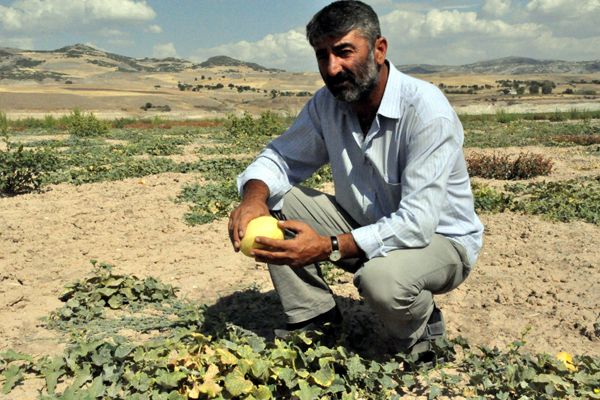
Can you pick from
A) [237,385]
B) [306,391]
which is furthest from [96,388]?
[306,391]

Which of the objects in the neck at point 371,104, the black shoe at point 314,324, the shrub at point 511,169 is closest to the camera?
the neck at point 371,104

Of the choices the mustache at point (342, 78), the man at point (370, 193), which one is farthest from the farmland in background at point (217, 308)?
the mustache at point (342, 78)

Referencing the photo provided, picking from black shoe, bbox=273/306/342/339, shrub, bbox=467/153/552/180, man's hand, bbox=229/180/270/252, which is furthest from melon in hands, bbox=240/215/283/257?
shrub, bbox=467/153/552/180

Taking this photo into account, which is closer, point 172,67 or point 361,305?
point 361,305

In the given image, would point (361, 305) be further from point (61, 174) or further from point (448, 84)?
point (448, 84)

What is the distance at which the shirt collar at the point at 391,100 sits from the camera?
9.12 feet

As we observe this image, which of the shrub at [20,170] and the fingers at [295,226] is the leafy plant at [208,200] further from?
the fingers at [295,226]

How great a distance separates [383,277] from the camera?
2586mm

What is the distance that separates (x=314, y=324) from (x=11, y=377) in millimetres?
1518

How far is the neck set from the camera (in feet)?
9.40

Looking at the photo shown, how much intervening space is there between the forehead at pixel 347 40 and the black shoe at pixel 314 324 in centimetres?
141

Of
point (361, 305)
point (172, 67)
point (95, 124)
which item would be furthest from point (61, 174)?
point (172, 67)

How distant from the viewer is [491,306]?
3.83 metres

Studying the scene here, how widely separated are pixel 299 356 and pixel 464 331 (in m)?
1.22
